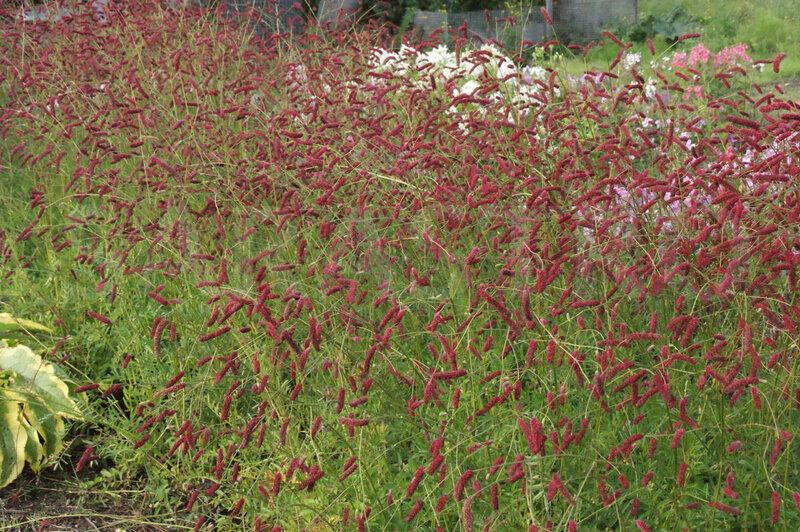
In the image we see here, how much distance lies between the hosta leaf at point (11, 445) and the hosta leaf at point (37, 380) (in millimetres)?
105

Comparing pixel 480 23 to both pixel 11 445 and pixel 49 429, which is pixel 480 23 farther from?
pixel 11 445

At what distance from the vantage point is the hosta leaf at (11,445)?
3.43m

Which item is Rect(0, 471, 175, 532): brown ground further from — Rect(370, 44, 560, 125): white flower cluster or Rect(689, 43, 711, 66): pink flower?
Rect(689, 43, 711, 66): pink flower

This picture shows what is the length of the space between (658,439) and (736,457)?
227mm

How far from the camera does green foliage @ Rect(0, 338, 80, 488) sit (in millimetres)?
3447

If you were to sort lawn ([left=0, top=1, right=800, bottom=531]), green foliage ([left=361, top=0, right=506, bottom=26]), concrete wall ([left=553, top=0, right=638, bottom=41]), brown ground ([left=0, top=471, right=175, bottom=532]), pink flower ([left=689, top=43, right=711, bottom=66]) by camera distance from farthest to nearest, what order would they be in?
concrete wall ([left=553, top=0, right=638, bottom=41]) → green foliage ([left=361, top=0, right=506, bottom=26]) → pink flower ([left=689, top=43, right=711, bottom=66]) → brown ground ([left=0, top=471, right=175, bottom=532]) → lawn ([left=0, top=1, right=800, bottom=531])

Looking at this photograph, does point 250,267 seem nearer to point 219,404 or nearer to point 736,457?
point 219,404

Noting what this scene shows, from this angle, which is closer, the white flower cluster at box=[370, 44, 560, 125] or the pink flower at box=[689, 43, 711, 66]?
the white flower cluster at box=[370, 44, 560, 125]

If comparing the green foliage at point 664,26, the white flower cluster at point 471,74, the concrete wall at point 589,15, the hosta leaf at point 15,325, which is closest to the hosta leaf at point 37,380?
the hosta leaf at point 15,325

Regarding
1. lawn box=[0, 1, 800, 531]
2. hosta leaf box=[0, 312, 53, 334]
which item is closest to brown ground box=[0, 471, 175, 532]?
lawn box=[0, 1, 800, 531]

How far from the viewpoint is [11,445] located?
3.47m

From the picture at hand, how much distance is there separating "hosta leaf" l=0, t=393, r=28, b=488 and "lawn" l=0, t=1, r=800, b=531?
0.4 inches

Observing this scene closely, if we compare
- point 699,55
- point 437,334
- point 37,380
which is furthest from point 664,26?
point 437,334

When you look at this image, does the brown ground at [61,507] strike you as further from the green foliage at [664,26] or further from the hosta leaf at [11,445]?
the green foliage at [664,26]
